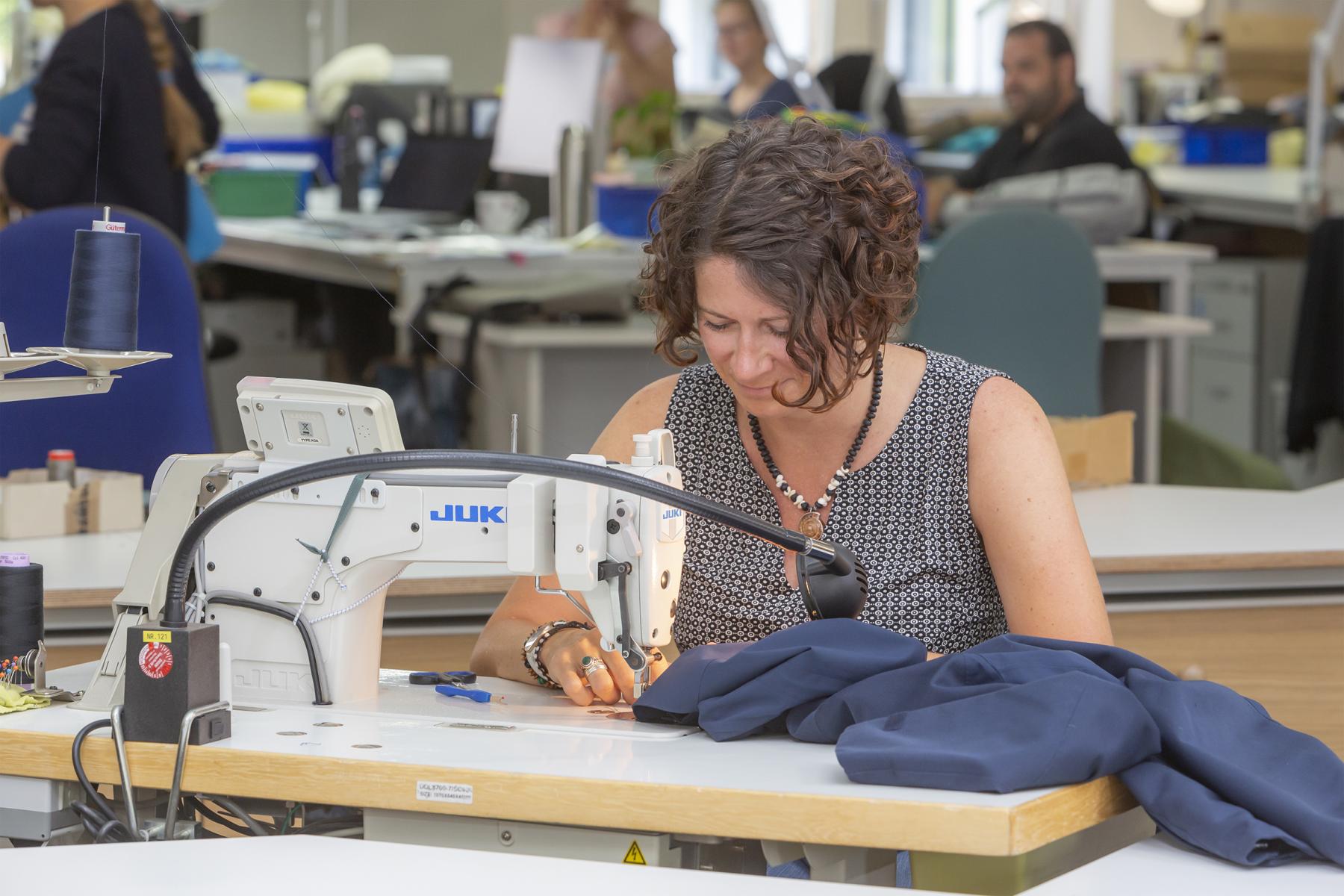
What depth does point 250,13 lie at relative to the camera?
6.83 m

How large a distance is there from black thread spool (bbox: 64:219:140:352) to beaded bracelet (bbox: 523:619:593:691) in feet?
1.49

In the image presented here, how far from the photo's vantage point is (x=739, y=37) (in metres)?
5.76

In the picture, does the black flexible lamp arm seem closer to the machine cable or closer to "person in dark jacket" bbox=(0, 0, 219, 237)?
the machine cable

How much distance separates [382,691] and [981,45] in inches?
354

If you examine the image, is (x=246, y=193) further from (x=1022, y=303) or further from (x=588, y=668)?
(x=588, y=668)

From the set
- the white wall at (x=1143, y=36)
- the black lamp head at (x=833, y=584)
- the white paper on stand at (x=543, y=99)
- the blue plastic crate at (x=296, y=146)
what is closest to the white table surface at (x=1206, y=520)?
the black lamp head at (x=833, y=584)

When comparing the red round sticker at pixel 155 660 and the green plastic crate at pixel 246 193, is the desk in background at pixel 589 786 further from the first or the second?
the green plastic crate at pixel 246 193

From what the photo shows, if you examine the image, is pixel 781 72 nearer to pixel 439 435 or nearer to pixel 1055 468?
pixel 439 435

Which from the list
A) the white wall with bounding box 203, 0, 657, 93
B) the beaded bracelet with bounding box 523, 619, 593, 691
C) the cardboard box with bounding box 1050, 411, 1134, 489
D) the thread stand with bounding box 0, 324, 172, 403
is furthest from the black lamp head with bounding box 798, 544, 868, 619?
the white wall with bounding box 203, 0, 657, 93

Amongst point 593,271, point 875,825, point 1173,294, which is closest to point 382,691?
point 875,825

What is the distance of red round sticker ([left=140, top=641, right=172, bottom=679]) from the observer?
1.30 m

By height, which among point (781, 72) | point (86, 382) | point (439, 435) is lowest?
point (439, 435)

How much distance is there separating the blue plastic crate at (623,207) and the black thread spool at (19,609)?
307 centimetres

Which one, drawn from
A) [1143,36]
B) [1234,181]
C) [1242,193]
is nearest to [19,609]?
[1242,193]
